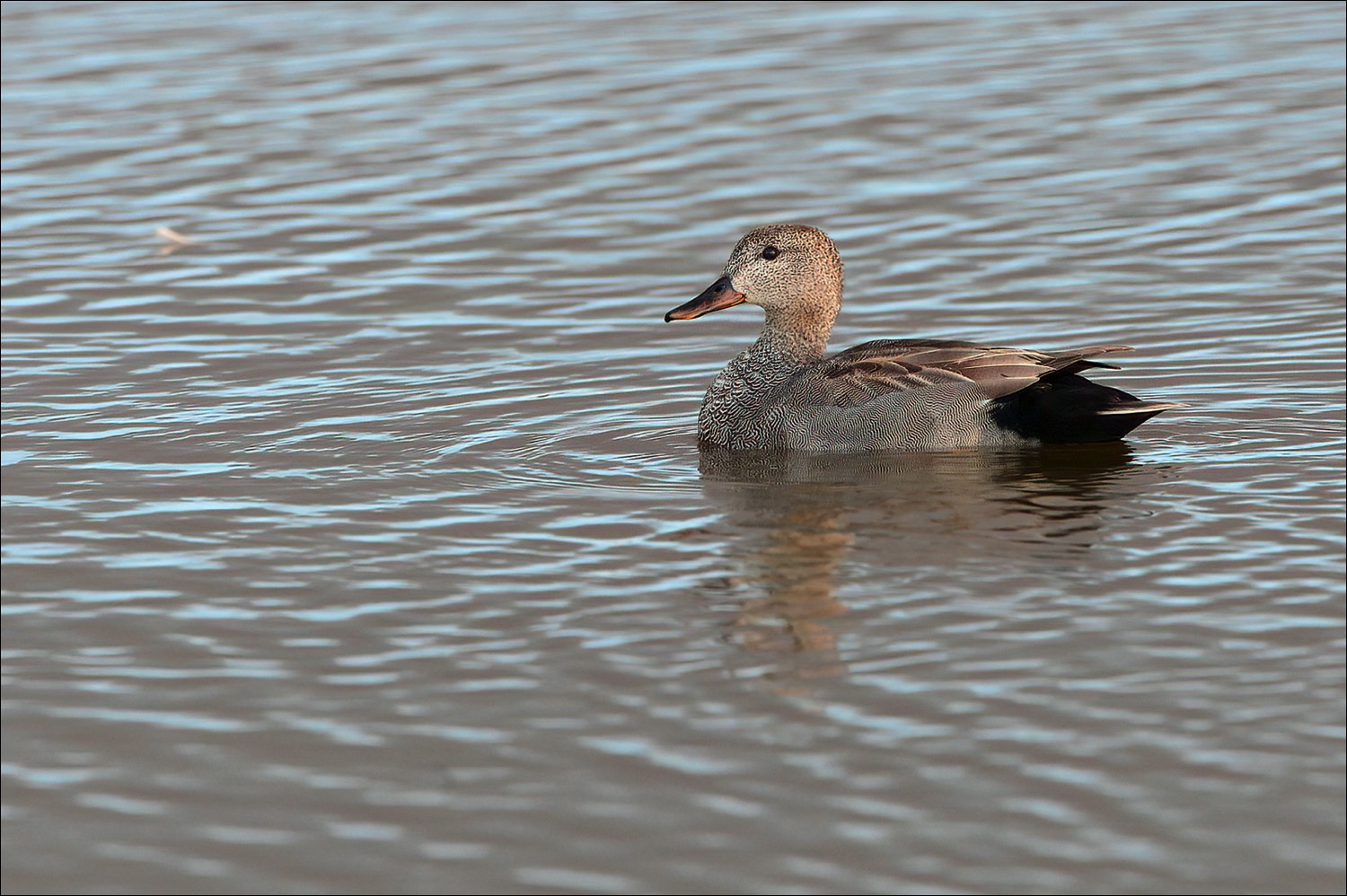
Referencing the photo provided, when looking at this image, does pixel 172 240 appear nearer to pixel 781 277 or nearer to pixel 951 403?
pixel 781 277

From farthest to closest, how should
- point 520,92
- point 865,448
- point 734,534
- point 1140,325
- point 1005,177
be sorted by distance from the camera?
1. point 520,92
2. point 1005,177
3. point 1140,325
4. point 865,448
5. point 734,534

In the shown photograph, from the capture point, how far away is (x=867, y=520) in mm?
8953

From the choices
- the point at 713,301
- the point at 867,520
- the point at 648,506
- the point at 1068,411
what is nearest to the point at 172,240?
the point at 713,301

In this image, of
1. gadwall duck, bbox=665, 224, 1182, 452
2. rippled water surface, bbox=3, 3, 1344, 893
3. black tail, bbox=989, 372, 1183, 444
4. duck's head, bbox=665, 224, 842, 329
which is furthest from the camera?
duck's head, bbox=665, 224, 842, 329

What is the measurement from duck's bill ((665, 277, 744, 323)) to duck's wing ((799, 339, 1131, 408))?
885 millimetres

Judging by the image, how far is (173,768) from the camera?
6332mm

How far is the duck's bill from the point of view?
11.3 m

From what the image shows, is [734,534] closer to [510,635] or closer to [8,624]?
[510,635]

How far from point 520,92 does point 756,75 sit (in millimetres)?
2282

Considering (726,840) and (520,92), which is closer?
(726,840)

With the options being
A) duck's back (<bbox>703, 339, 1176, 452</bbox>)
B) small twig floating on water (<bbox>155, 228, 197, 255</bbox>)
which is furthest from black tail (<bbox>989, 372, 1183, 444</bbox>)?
small twig floating on water (<bbox>155, 228, 197, 255</bbox>)

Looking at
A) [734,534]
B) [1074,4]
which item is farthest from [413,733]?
[1074,4]

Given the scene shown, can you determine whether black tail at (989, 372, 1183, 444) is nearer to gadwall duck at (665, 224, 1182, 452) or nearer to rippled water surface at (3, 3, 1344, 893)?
gadwall duck at (665, 224, 1182, 452)

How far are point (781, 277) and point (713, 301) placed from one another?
38 centimetres
